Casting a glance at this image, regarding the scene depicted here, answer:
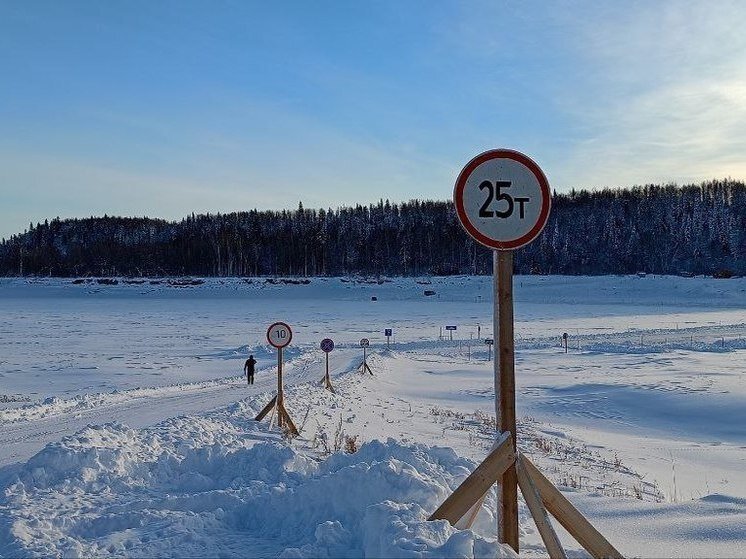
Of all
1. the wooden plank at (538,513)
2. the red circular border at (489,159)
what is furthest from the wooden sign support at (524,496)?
the red circular border at (489,159)

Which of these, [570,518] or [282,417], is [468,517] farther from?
[282,417]

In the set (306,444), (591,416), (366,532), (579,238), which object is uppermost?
(579,238)

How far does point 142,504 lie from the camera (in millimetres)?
5238

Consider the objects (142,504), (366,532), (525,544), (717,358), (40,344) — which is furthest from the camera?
(40,344)

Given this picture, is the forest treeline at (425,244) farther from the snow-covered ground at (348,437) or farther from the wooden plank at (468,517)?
the wooden plank at (468,517)

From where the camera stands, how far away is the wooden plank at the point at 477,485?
385cm

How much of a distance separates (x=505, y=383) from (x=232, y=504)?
257cm

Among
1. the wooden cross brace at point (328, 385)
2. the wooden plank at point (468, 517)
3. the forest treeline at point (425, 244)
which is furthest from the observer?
the forest treeline at point (425, 244)

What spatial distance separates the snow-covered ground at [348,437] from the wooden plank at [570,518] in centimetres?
57

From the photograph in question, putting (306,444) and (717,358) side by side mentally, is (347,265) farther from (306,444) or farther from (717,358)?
(306,444)

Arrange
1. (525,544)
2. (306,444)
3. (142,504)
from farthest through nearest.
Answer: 1. (306,444)
2. (142,504)
3. (525,544)

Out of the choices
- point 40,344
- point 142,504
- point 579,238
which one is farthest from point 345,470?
point 579,238

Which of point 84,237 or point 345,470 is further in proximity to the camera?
point 84,237

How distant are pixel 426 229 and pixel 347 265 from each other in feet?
63.8
